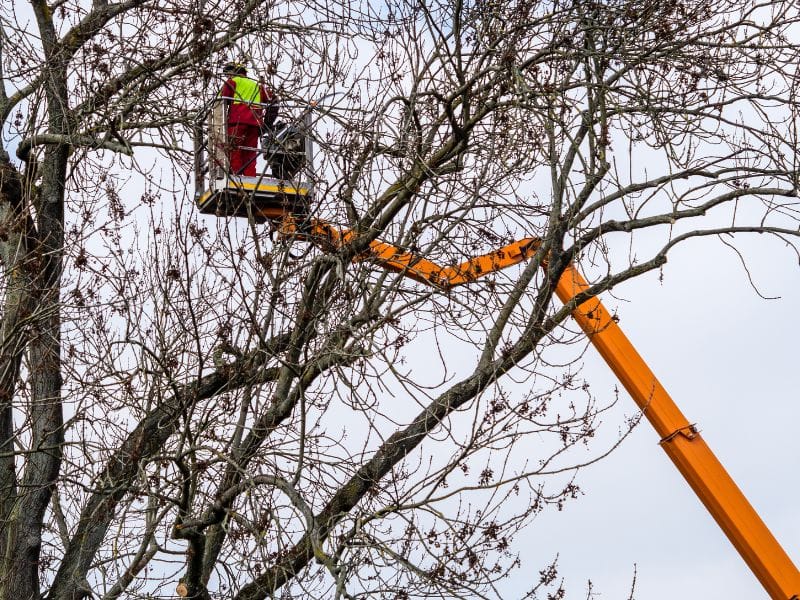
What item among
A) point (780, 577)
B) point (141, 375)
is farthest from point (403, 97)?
point (780, 577)

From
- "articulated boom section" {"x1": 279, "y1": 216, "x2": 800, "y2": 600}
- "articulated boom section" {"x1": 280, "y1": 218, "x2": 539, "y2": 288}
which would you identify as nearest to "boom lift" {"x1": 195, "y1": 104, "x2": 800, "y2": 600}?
"articulated boom section" {"x1": 279, "y1": 216, "x2": 800, "y2": 600}

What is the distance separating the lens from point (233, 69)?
8906mm

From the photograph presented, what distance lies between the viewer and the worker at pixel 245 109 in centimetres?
855

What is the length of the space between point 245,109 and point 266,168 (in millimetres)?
1555

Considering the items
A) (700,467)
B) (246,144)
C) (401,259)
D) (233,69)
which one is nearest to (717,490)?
(700,467)

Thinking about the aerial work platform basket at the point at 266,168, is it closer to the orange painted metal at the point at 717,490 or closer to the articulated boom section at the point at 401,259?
the articulated boom section at the point at 401,259

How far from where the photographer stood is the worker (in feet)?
28.1

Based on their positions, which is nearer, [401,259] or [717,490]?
[401,259]

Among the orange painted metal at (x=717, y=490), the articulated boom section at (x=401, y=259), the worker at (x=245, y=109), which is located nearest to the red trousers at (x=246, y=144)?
the worker at (x=245, y=109)

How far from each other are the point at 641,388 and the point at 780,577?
1924 millimetres

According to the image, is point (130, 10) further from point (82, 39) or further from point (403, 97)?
point (403, 97)

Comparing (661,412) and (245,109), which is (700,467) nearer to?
(661,412)

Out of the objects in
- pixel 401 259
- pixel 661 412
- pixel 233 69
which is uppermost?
pixel 233 69

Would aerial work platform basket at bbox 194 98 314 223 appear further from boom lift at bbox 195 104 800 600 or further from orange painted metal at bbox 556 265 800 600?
orange painted metal at bbox 556 265 800 600
